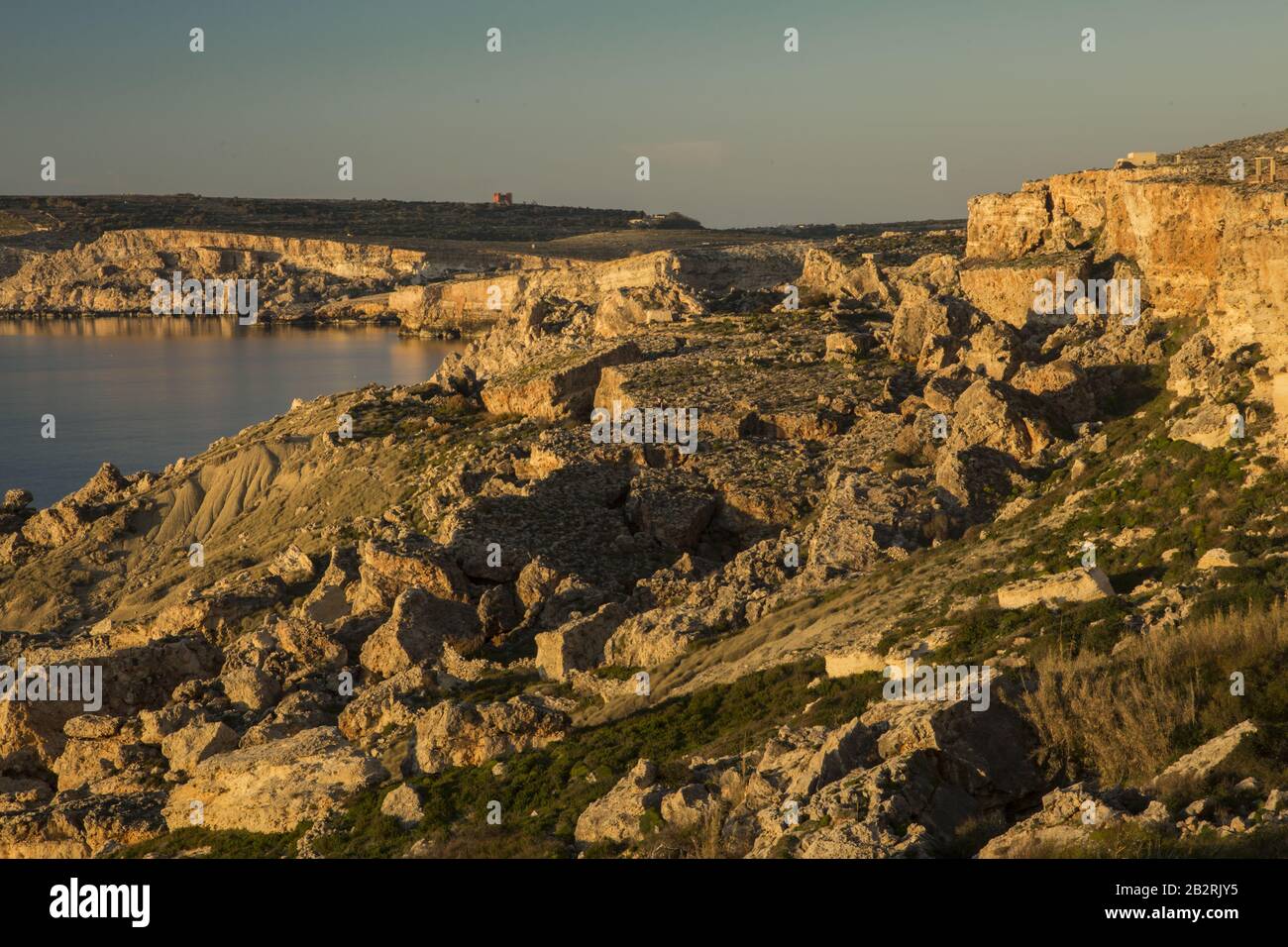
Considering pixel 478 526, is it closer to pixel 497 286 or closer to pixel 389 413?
pixel 389 413

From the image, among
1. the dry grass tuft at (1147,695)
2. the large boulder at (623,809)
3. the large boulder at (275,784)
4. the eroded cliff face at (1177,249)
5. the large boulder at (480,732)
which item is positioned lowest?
the large boulder at (275,784)

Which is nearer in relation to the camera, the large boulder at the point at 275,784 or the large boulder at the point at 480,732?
the large boulder at the point at 275,784

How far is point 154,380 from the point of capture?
79.4 metres

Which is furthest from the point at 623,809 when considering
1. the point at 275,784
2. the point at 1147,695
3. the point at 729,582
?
the point at 729,582

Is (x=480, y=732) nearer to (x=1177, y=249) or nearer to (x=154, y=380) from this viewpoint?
(x=1177, y=249)

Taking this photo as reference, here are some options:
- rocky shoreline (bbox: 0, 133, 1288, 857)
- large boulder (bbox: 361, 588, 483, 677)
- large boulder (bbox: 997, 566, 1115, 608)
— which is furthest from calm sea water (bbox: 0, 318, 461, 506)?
large boulder (bbox: 997, 566, 1115, 608)

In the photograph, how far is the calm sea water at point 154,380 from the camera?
2162 inches

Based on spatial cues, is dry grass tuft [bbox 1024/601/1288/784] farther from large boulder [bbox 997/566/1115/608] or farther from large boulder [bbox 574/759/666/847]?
large boulder [bbox 574/759/666/847]

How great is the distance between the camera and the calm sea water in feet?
180

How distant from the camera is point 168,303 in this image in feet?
460

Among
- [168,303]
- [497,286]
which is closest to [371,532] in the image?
[497,286]

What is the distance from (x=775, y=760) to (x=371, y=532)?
1935 centimetres

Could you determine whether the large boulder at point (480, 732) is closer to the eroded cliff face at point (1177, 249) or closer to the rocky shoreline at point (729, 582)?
the rocky shoreline at point (729, 582)

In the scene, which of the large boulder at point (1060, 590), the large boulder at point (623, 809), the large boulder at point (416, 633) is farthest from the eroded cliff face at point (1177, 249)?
the large boulder at point (416, 633)
